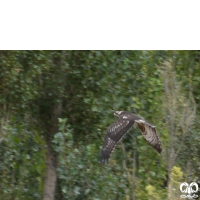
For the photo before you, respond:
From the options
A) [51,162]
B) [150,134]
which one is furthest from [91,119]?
[150,134]

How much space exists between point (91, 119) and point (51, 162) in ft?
2.45

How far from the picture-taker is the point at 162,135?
19.4 ft

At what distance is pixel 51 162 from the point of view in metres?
6.71

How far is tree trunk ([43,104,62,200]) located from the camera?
6.45m

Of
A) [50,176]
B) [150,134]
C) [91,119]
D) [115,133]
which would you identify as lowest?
[50,176]

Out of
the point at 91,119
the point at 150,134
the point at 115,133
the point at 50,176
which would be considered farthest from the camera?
the point at 50,176

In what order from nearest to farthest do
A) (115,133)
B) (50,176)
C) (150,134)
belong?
(115,133) → (150,134) → (50,176)

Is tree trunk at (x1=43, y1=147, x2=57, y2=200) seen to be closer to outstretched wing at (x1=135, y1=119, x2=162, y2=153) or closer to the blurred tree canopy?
the blurred tree canopy

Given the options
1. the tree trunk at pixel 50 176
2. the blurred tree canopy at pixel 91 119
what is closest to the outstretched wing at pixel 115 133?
the blurred tree canopy at pixel 91 119

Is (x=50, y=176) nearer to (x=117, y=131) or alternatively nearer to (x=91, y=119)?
(x=91, y=119)

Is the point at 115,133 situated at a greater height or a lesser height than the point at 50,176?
greater

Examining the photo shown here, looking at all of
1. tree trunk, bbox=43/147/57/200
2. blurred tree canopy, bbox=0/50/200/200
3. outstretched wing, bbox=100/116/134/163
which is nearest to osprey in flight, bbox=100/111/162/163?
outstretched wing, bbox=100/116/134/163
